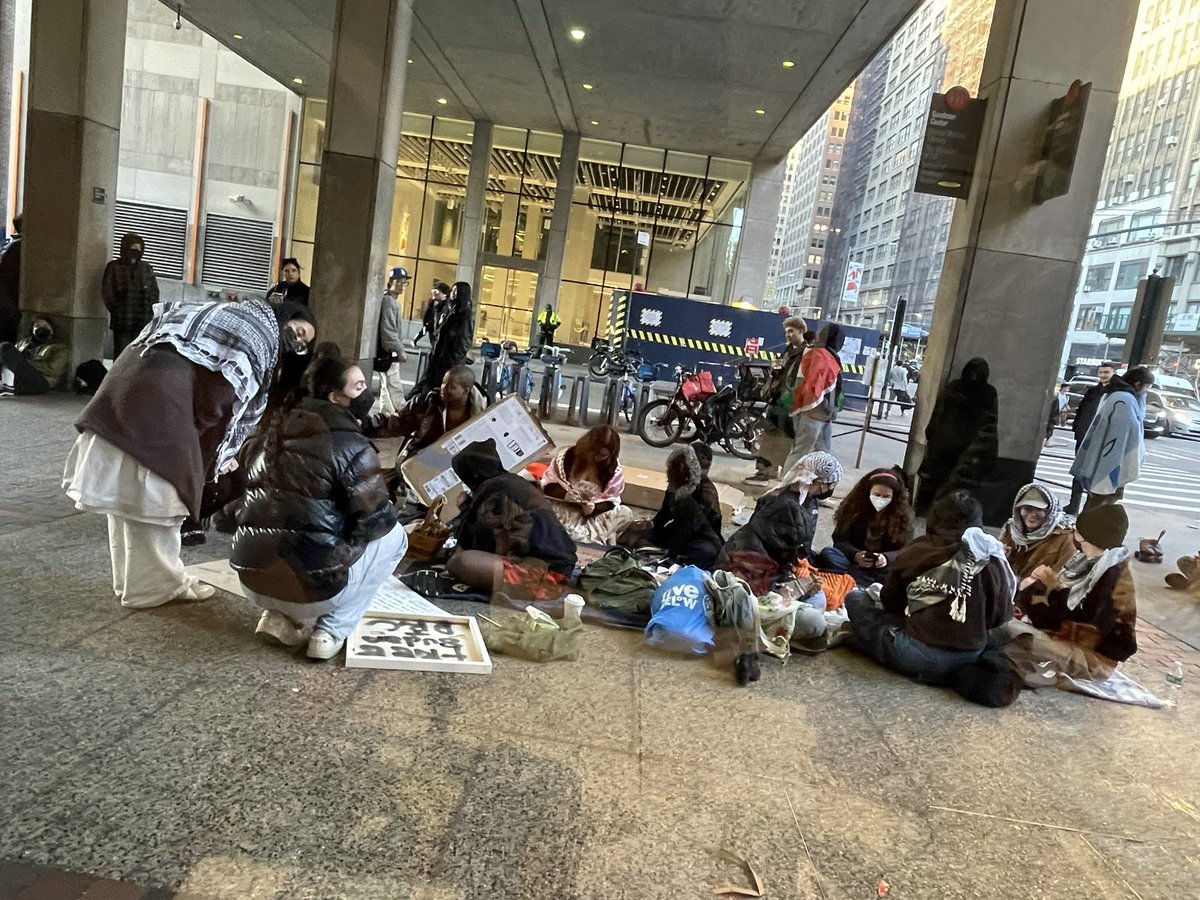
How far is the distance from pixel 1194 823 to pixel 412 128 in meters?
23.4

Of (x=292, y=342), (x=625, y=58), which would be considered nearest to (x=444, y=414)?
(x=292, y=342)

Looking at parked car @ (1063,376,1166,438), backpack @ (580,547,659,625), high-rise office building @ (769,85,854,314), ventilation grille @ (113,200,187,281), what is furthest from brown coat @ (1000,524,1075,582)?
ventilation grille @ (113,200,187,281)

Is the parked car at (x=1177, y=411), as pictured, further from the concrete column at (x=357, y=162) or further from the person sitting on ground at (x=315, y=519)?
the concrete column at (x=357, y=162)

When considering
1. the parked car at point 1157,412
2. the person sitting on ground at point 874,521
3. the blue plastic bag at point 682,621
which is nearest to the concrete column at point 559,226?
the parked car at point 1157,412

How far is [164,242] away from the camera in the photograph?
66.9ft

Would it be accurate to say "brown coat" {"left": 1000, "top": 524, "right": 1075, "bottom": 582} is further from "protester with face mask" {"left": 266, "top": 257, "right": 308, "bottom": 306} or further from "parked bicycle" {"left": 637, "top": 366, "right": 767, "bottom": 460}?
"protester with face mask" {"left": 266, "top": 257, "right": 308, "bottom": 306}

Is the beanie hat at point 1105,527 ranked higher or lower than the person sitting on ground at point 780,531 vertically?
higher

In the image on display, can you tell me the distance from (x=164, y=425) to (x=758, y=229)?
1937cm

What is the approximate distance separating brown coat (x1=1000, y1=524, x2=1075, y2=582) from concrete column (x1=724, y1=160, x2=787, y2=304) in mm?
Answer: 16876

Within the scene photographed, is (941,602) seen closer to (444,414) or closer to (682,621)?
(682,621)

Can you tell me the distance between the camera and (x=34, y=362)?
885cm

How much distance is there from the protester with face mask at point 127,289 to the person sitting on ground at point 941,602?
8669 mm

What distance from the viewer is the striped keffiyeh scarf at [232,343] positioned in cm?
349

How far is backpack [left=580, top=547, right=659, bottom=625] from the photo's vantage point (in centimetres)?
449
